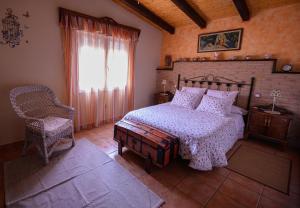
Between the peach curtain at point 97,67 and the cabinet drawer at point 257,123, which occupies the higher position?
the peach curtain at point 97,67

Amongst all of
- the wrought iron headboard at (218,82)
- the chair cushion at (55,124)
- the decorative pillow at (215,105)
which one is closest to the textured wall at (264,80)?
the wrought iron headboard at (218,82)

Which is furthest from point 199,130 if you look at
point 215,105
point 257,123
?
point 257,123

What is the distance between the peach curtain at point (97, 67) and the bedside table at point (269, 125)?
263cm

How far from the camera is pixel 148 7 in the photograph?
361cm

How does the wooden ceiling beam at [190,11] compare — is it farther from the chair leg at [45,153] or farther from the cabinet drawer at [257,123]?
the chair leg at [45,153]

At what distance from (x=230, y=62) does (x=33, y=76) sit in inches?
144

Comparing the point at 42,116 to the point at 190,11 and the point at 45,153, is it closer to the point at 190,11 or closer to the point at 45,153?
the point at 45,153

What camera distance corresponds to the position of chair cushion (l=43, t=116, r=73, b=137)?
6.92ft

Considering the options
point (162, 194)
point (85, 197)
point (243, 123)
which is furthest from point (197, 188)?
point (243, 123)

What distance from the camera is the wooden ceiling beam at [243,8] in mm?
2715

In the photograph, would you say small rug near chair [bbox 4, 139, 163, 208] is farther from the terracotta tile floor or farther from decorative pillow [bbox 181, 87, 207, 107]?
decorative pillow [bbox 181, 87, 207, 107]

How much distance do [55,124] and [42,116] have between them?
494 mm

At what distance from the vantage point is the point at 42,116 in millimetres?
2590

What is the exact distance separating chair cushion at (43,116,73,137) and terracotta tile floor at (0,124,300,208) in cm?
61
